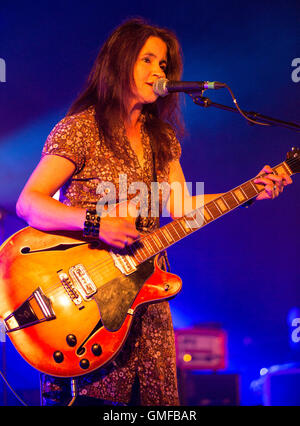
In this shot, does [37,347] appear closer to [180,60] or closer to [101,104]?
[101,104]

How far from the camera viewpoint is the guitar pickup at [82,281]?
1918 mm

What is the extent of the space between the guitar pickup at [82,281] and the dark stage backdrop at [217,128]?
182 cm

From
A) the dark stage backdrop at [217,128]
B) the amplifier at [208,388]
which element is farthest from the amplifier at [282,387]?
the dark stage backdrop at [217,128]

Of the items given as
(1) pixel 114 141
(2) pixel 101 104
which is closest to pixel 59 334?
(1) pixel 114 141

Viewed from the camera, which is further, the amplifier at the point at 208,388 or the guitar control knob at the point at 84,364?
the amplifier at the point at 208,388

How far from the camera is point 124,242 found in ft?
6.32

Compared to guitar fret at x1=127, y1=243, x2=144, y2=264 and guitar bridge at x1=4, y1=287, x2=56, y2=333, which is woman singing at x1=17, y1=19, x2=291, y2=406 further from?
guitar bridge at x1=4, y1=287, x2=56, y2=333

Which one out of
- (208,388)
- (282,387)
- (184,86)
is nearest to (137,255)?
(184,86)

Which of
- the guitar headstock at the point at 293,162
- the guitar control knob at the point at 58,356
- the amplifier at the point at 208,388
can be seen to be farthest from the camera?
the amplifier at the point at 208,388

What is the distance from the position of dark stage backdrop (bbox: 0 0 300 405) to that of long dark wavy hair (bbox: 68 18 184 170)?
99 centimetres

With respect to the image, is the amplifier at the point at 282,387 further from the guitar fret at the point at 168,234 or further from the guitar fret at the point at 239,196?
the guitar fret at the point at 168,234

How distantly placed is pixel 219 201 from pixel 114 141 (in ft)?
1.84

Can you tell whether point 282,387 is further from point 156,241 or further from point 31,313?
point 31,313

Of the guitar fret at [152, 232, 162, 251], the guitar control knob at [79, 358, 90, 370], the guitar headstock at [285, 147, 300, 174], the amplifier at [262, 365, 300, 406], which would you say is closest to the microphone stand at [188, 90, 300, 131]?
the guitar headstock at [285, 147, 300, 174]
